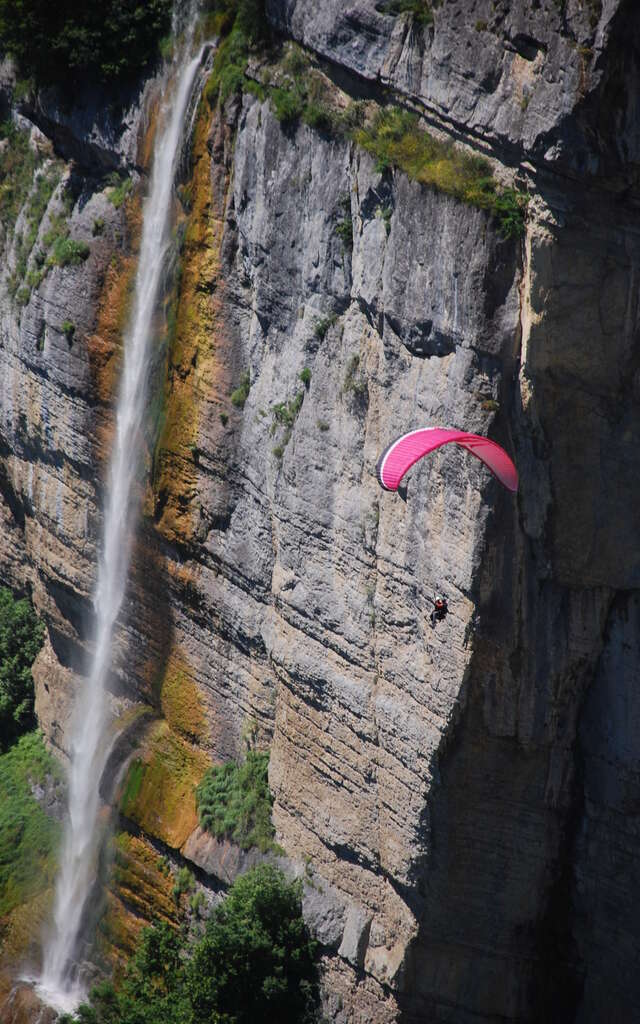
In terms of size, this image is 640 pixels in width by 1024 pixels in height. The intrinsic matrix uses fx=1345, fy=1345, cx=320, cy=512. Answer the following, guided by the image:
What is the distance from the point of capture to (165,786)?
26438 millimetres

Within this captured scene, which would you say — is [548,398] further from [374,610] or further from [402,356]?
[374,610]

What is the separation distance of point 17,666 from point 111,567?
6.27 meters

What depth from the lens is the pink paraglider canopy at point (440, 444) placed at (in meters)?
16.8

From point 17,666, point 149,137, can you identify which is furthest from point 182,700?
point 149,137

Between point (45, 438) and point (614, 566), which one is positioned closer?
point (614, 566)

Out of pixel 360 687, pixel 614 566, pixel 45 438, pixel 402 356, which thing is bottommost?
pixel 360 687

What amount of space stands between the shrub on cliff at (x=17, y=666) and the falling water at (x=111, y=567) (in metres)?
2.97

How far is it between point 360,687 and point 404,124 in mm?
8629

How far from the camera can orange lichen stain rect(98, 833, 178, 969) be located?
2605cm

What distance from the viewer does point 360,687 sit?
21375 millimetres

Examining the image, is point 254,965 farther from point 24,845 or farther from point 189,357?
point 189,357

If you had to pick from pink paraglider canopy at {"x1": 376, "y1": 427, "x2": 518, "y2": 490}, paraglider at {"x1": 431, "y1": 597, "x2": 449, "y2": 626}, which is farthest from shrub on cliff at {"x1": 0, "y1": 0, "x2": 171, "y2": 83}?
paraglider at {"x1": 431, "y1": 597, "x2": 449, "y2": 626}

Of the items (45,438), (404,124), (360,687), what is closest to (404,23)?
(404,124)

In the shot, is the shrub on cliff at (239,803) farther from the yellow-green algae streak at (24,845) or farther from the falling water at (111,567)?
the yellow-green algae streak at (24,845)
